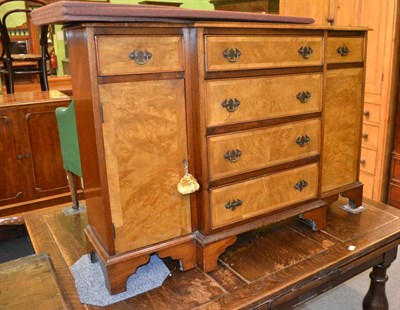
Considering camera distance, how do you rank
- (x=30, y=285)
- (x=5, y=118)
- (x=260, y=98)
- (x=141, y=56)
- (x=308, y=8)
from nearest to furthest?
(x=30, y=285) < (x=141, y=56) < (x=260, y=98) < (x=5, y=118) < (x=308, y=8)

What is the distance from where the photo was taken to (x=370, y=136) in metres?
2.86

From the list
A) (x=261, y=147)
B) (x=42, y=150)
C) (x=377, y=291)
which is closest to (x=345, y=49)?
(x=261, y=147)

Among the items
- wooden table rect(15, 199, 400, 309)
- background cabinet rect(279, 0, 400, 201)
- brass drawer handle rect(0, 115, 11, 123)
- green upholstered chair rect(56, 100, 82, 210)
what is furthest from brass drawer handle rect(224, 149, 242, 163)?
brass drawer handle rect(0, 115, 11, 123)

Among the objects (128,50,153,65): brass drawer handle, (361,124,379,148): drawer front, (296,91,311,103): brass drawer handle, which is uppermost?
(128,50,153,65): brass drawer handle

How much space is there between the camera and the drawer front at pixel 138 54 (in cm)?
109

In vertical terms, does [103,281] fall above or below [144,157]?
below

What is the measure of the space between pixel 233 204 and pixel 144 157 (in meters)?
0.35

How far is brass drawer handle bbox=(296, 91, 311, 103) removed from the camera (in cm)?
144

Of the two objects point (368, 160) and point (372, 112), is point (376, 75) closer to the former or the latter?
point (372, 112)

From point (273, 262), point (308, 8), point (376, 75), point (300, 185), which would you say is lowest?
point (273, 262)

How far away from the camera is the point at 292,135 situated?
1457 mm

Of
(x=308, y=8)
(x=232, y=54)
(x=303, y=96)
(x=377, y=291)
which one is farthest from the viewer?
(x=308, y=8)

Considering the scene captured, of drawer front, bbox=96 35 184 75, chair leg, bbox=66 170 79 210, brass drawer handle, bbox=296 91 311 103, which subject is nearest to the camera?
drawer front, bbox=96 35 184 75

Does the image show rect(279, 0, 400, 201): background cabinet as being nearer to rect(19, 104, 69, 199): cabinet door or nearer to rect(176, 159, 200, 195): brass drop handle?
rect(176, 159, 200, 195): brass drop handle
